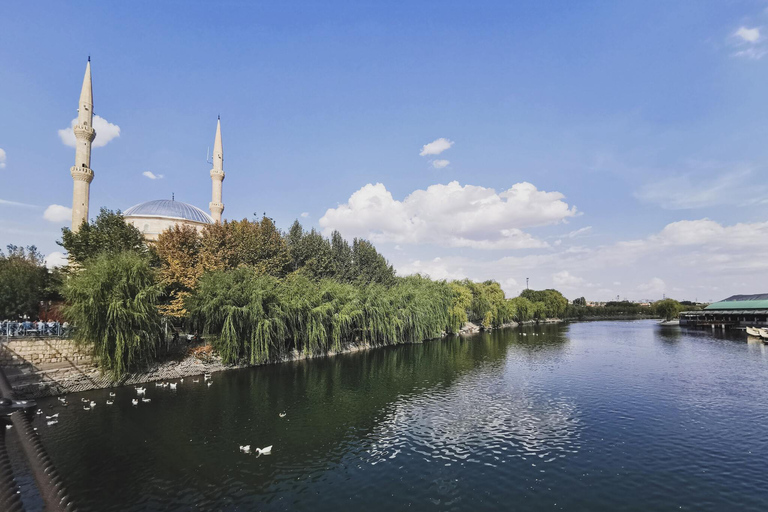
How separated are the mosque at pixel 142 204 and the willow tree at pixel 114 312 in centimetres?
1793

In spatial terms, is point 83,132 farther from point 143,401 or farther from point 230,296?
point 143,401

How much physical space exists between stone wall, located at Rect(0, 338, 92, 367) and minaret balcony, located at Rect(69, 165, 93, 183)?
23.7m

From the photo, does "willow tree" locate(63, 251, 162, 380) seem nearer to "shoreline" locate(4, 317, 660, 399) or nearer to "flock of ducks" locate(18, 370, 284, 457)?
"shoreline" locate(4, 317, 660, 399)

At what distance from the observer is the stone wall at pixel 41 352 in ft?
89.4

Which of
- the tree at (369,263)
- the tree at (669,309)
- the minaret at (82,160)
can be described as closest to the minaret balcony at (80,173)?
the minaret at (82,160)

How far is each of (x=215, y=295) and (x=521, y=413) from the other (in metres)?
25.6

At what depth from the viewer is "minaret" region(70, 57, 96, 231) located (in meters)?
45.1

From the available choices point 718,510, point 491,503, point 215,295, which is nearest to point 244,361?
point 215,295

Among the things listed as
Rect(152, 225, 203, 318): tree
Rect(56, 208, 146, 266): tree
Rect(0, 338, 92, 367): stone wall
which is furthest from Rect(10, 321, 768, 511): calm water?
Rect(56, 208, 146, 266): tree

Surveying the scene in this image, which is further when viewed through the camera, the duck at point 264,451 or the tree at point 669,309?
the tree at point 669,309

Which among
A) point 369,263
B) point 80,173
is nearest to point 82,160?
point 80,173

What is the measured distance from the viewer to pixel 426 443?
Result: 1877 cm

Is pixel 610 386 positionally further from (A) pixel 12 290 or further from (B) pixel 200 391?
(A) pixel 12 290

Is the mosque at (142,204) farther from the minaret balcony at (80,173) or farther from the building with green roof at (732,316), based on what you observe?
the building with green roof at (732,316)
